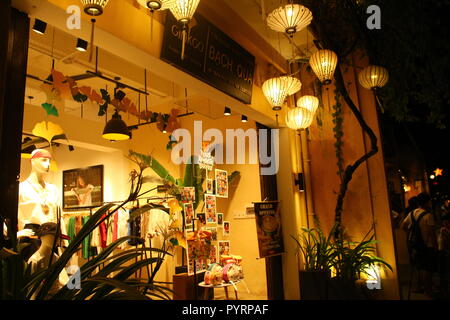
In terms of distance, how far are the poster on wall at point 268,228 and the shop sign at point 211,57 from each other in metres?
1.38

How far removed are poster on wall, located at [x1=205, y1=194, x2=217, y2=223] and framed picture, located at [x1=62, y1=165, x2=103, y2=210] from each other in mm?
2907

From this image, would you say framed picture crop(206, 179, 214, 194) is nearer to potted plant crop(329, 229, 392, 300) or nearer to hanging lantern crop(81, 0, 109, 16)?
potted plant crop(329, 229, 392, 300)

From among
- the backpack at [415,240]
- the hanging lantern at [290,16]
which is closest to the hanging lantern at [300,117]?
the hanging lantern at [290,16]

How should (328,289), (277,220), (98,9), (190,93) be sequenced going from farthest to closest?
(190,93) → (277,220) → (328,289) → (98,9)

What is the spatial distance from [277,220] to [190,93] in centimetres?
239

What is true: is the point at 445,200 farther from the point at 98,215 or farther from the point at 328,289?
the point at 98,215

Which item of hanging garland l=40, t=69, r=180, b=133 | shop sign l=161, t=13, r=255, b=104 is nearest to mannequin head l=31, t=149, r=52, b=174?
hanging garland l=40, t=69, r=180, b=133

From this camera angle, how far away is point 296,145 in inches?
201

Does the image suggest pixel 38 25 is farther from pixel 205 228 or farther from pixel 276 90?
pixel 205 228

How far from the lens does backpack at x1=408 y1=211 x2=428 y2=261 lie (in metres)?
4.94

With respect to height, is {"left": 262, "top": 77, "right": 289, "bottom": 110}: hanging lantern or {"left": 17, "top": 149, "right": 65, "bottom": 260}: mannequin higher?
{"left": 262, "top": 77, "right": 289, "bottom": 110}: hanging lantern

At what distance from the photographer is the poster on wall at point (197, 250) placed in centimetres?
426

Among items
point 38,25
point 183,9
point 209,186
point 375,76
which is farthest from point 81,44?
point 375,76
